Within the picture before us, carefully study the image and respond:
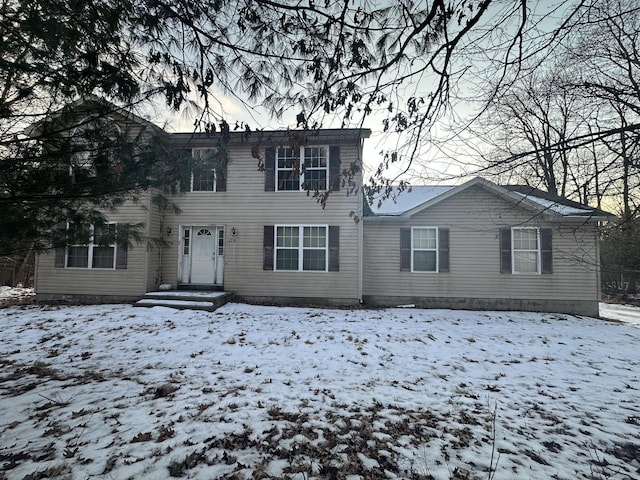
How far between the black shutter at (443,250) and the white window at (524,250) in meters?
2.06

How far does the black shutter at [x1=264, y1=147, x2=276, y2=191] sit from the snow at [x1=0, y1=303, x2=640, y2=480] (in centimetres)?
490

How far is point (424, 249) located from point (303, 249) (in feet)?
13.7

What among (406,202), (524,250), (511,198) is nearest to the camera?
(511,198)

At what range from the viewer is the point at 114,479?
210 cm

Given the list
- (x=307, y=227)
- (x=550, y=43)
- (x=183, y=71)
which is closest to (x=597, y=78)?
(x=550, y=43)

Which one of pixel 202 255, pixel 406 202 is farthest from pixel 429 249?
pixel 202 255

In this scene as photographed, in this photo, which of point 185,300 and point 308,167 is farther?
point 308,167

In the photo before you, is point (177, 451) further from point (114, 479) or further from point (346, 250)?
point (346, 250)

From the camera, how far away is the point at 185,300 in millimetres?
8625

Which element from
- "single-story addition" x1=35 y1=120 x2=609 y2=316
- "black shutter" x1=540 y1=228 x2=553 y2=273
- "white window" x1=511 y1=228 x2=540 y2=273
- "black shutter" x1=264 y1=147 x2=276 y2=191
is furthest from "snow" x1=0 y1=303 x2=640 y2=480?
"black shutter" x1=264 y1=147 x2=276 y2=191

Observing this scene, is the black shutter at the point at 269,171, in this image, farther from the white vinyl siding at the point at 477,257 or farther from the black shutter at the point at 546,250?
the black shutter at the point at 546,250

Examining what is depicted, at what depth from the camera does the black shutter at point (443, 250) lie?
31.9ft

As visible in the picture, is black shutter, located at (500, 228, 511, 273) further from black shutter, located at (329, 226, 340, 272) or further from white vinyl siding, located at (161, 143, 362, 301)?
black shutter, located at (329, 226, 340, 272)

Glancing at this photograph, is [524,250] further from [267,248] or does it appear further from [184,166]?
[184,166]
